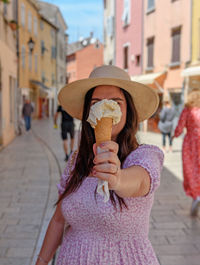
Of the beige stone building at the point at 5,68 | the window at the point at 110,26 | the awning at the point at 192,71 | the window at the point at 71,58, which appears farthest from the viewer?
the window at the point at 71,58

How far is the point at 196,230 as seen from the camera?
14.0 ft

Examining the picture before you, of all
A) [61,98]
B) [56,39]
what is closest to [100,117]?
[61,98]

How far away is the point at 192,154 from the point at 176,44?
1346 cm

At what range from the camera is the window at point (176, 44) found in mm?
17312

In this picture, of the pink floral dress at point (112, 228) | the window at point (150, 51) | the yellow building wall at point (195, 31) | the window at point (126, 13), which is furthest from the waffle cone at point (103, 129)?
the window at point (126, 13)

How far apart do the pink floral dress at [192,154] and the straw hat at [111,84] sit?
346 cm

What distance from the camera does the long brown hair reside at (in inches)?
63.8

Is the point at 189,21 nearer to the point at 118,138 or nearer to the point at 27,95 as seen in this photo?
the point at 118,138

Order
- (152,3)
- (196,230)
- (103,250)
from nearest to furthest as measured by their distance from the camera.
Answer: (103,250) → (196,230) → (152,3)

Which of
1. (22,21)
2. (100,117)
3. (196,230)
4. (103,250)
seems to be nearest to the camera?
(100,117)

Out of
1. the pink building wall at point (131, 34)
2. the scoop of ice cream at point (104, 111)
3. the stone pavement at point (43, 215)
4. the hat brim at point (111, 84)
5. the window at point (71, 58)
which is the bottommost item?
the stone pavement at point (43, 215)

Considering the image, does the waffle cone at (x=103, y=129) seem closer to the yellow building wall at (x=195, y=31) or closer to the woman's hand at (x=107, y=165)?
the woman's hand at (x=107, y=165)

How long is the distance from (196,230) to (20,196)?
286 centimetres

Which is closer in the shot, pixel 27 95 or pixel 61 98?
pixel 61 98
